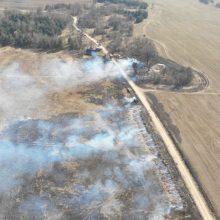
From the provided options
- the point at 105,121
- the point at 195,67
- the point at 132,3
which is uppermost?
the point at 132,3

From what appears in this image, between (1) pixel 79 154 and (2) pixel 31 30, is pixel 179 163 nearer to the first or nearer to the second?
(1) pixel 79 154

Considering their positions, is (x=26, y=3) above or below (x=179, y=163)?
above

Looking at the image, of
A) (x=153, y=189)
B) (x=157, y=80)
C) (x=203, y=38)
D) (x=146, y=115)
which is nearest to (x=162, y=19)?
(x=203, y=38)

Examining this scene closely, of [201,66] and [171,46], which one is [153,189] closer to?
[201,66]

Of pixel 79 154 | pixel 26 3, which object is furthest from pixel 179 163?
pixel 26 3

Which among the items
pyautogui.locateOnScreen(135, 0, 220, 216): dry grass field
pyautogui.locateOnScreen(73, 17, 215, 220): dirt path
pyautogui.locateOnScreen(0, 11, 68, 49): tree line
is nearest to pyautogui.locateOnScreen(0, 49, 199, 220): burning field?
pyautogui.locateOnScreen(73, 17, 215, 220): dirt path

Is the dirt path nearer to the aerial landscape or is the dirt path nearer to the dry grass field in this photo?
the aerial landscape
